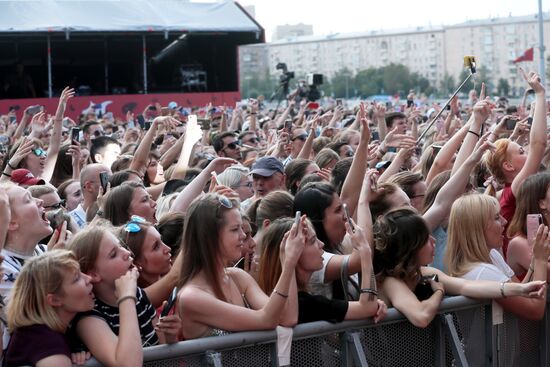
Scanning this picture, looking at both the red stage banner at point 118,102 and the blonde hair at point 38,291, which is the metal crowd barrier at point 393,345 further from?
the red stage banner at point 118,102

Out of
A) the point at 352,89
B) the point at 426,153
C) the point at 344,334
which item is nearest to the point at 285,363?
the point at 344,334

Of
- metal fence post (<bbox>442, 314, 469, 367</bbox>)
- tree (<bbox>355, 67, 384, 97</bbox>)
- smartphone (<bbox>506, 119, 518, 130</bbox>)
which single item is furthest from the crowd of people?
tree (<bbox>355, 67, 384, 97</bbox>)

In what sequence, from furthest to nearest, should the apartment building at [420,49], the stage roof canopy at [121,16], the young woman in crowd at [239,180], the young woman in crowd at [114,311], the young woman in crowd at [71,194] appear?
the apartment building at [420,49], the stage roof canopy at [121,16], the young woman in crowd at [71,194], the young woman in crowd at [239,180], the young woman in crowd at [114,311]

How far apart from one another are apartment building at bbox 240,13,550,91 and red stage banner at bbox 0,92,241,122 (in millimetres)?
96938

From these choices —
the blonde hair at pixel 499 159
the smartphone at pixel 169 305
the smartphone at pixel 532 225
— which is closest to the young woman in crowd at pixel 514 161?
the blonde hair at pixel 499 159

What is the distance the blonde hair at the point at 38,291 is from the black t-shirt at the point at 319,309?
3.84 feet

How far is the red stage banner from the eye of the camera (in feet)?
82.7

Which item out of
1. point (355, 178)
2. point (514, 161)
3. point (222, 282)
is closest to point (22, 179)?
point (355, 178)

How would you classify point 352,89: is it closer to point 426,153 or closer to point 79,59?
point 79,59

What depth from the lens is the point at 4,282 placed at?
14.9 ft

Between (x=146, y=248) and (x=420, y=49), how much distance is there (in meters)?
146

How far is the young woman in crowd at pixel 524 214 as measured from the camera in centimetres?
572

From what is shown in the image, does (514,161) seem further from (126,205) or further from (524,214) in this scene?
(126,205)

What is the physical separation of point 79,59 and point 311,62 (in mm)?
127159
